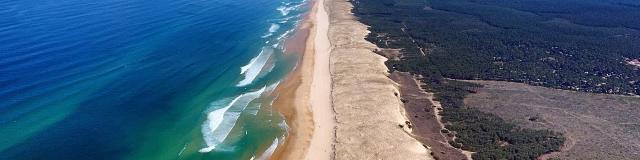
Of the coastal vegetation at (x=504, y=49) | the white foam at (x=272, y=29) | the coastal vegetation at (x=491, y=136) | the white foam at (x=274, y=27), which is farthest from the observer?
the white foam at (x=274, y=27)

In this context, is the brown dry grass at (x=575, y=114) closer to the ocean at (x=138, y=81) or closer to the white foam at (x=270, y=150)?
the white foam at (x=270, y=150)

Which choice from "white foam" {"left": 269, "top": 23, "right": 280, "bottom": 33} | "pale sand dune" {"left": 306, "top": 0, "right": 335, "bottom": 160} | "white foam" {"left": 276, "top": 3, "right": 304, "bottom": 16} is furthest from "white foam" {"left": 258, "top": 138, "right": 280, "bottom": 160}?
"white foam" {"left": 276, "top": 3, "right": 304, "bottom": 16}

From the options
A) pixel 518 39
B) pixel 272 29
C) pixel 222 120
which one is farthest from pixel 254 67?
pixel 518 39

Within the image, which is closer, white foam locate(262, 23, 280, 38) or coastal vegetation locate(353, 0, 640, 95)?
coastal vegetation locate(353, 0, 640, 95)

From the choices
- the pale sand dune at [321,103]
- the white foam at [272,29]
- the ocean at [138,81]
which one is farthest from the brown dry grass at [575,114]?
the white foam at [272,29]

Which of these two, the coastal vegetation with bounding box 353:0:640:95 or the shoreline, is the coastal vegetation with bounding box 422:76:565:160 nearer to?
the shoreline
